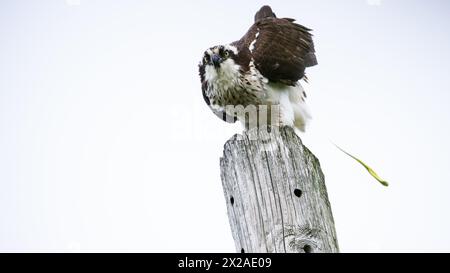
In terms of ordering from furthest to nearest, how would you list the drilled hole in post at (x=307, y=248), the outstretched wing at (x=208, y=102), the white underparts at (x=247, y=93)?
the outstretched wing at (x=208, y=102)
the white underparts at (x=247, y=93)
the drilled hole in post at (x=307, y=248)

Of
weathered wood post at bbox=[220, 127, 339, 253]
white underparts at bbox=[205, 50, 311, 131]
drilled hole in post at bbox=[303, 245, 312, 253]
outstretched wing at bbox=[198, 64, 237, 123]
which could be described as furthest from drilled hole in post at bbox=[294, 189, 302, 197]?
outstretched wing at bbox=[198, 64, 237, 123]

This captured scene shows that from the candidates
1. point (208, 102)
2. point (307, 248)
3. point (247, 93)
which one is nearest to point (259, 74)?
point (247, 93)

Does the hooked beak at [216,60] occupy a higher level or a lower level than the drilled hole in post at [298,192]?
higher

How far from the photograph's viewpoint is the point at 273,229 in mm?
2902

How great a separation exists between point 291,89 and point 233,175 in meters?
3.34

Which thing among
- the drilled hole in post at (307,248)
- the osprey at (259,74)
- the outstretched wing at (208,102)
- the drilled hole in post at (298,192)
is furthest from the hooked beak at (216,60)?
the drilled hole in post at (307,248)

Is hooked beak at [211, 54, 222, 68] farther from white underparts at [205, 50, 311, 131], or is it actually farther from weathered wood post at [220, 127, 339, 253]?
weathered wood post at [220, 127, 339, 253]

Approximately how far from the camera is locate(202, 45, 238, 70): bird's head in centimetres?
605

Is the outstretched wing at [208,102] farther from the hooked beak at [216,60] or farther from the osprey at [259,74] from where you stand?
the hooked beak at [216,60]

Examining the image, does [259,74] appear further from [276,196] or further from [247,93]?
[276,196]

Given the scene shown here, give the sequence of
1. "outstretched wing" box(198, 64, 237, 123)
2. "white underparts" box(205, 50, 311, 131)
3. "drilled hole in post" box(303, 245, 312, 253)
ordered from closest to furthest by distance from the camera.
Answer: "drilled hole in post" box(303, 245, 312, 253) < "white underparts" box(205, 50, 311, 131) < "outstretched wing" box(198, 64, 237, 123)

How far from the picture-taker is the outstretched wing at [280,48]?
6.04 metres
